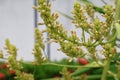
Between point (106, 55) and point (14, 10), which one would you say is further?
point (14, 10)

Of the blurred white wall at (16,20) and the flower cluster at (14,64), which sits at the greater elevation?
the blurred white wall at (16,20)

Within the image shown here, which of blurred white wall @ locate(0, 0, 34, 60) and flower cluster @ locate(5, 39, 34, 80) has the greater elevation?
blurred white wall @ locate(0, 0, 34, 60)

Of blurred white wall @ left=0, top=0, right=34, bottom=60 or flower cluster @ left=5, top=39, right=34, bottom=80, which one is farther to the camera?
blurred white wall @ left=0, top=0, right=34, bottom=60

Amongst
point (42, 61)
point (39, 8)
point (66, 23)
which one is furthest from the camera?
point (66, 23)

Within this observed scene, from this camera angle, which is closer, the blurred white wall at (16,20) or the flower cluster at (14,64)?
the flower cluster at (14,64)

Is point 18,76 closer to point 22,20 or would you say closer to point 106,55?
point 106,55

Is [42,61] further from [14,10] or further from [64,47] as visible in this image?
[14,10]

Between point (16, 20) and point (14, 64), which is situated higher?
point (16, 20)

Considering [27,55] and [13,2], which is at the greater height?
[13,2]

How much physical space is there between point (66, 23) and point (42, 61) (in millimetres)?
4215

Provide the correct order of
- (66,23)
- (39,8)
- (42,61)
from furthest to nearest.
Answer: (66,23)
(42,61)
(39,8)

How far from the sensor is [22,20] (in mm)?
5188

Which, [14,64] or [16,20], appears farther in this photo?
[16,20]

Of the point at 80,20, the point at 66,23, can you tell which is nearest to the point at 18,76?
the point at 80,20
